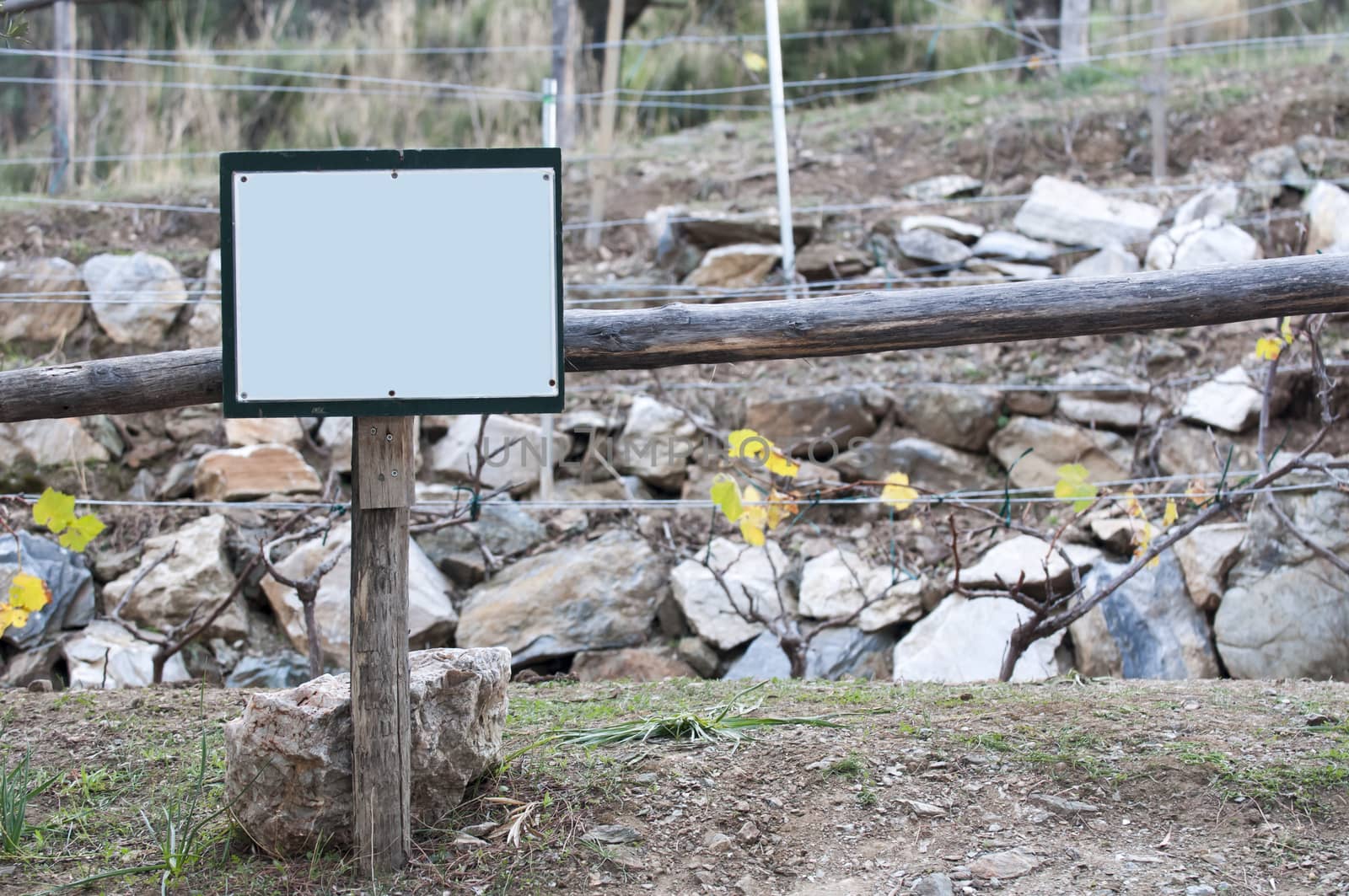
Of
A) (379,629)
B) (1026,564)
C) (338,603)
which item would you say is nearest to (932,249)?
(1026,564)

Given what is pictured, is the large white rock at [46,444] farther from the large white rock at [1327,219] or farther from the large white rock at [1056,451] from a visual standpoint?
the large white rock at [1327,219]

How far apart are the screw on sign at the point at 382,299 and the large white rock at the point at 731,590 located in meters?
3.15

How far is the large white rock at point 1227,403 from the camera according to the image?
593cm

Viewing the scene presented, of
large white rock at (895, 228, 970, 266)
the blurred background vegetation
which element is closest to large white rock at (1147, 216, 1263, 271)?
large white rock at (895, 228, 970, 266)

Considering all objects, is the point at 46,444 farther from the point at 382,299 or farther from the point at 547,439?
the point at 382,299

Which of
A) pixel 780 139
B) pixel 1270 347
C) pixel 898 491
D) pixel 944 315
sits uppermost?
→ pixel 780 139

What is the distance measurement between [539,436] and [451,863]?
161 inches

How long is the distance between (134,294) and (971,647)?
5.09 m

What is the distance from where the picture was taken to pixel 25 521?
19.4ft

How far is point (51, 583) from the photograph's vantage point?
5.38 meters

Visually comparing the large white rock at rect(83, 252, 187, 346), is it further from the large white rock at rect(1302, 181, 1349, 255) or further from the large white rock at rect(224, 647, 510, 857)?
the large white rock at rect(1302, 181, 1349, 255)

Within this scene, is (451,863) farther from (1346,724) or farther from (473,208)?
(1346,724)

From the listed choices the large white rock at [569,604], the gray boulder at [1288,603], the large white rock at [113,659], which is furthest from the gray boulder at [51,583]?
the gray boulder at [1288,603]

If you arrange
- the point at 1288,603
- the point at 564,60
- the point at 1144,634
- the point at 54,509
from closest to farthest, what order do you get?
the point at 54,509 < the point at 1288,603 < the point at 1144,634 < the point at 564,60
